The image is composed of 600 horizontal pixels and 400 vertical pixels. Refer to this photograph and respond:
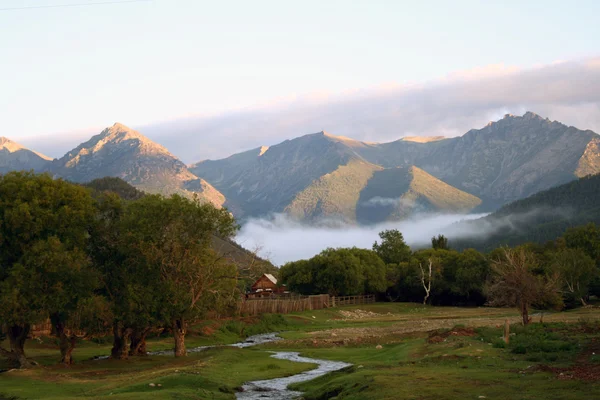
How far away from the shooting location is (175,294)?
4950cm

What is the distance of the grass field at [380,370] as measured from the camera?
26750mm

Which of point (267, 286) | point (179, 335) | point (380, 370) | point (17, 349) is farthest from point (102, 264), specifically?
point (267, 286)

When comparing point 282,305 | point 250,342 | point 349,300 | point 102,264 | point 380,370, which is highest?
point 102,264

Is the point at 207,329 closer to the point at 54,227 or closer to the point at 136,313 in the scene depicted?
the point at 136,313

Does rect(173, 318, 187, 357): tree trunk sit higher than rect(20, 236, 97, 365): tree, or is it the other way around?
rect(20, 236, 97, 365): tree

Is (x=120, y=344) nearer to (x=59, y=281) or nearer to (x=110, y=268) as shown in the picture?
(x=110, y=268)

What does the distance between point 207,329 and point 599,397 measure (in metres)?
54.1

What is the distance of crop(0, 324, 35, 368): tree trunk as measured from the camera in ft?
146

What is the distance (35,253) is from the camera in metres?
45.0

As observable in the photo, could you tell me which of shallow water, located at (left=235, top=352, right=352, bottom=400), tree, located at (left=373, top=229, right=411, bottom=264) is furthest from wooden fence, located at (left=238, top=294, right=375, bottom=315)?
shallow water, located at (left=235, top=352, right=352, bottom=400)

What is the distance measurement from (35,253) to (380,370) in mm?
25910

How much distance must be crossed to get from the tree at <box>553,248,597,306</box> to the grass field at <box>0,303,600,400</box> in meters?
50.7

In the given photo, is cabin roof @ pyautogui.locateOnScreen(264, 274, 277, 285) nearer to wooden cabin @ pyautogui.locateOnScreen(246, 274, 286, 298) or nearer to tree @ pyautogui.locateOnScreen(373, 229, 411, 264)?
wooden cabin @ pyautogui.locateOnScreen(246, 274, 286, 298)

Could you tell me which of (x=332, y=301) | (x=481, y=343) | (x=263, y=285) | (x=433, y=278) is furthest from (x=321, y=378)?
(x=263, y=285)
